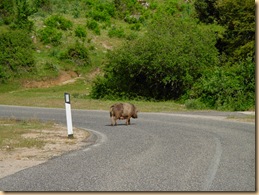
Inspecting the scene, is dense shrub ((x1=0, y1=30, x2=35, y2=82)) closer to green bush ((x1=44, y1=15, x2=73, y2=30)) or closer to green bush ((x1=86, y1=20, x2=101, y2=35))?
green bush ((x1=44, y1=15, x2=73, y2=30))

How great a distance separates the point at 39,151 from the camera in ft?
39.8

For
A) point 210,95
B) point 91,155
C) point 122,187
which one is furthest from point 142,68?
point 122,187

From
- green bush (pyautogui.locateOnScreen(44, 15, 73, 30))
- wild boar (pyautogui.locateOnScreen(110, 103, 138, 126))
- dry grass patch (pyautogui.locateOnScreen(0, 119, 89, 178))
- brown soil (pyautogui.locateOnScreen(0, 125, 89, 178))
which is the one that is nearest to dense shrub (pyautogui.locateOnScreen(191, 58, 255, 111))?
wild boar (pyautogui.locateOnScreen(110, 103, 138, 126))

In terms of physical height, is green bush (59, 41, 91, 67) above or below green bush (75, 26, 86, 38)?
below

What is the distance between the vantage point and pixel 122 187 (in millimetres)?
7652

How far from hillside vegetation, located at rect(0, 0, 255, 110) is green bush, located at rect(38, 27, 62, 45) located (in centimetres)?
12

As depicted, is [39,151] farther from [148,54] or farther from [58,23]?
[58,23]

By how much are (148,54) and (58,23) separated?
101 feet

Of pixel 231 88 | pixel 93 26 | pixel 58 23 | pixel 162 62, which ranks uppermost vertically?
pixel 58 23

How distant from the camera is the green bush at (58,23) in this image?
217ft

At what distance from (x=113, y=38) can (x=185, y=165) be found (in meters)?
59.2

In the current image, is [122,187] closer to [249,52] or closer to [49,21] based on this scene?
[249,52]

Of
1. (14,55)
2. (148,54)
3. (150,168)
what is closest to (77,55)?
(14,55)

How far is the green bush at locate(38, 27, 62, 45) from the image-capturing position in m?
63.0
